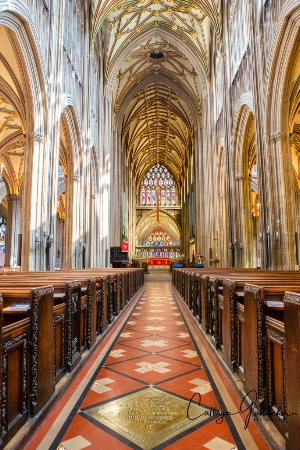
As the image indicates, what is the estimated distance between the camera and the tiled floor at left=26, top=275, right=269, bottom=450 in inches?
79.7

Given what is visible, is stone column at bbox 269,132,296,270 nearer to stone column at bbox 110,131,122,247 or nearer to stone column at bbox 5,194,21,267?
stone column at bbox 110,131,122,247

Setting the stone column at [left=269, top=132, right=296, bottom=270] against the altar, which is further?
the altar

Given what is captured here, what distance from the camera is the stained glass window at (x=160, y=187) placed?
42.3m

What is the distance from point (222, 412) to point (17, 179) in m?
21.1

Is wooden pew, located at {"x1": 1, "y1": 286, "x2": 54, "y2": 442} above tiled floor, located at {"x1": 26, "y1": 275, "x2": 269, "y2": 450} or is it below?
above

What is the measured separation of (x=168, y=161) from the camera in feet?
138

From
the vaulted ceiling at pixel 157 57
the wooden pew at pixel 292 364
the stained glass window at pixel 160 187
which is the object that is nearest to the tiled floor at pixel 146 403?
the wooden pew at pixel 292 364

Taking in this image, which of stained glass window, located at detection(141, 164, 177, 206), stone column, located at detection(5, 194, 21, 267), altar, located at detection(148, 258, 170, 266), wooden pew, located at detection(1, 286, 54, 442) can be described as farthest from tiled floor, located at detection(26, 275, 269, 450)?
stained glass window, located at detection(141, 164, 177, 206)

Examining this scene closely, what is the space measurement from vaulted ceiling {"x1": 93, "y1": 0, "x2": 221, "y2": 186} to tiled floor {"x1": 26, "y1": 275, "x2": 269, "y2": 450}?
15.0 meters

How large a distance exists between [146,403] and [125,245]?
69.0 ft

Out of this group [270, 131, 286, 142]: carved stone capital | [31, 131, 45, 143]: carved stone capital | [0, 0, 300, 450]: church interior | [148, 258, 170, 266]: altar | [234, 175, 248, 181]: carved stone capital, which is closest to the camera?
[0, 0, 300, 450]: church interior

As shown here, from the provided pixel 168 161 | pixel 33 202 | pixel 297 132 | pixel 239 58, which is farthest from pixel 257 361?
pixel 168 161

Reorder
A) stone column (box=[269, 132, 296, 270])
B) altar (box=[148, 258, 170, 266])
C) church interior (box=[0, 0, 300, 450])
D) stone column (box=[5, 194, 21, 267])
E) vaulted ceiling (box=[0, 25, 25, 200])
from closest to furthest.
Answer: church interior (box=[0, 0, 300, 450]) < stone column (box=[269, 132, 296, 270]) < vaulted ceiling (box=[0, 25, 25, 200]) < stone column (box=[5, 194, 21, 267]) < altar (box=[148, 258, 170, 266])

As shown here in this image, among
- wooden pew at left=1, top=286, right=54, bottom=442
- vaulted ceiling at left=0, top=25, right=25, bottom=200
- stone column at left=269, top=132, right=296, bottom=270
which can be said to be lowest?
wooden pew at left=1, top=286, right=54, bottom=442
